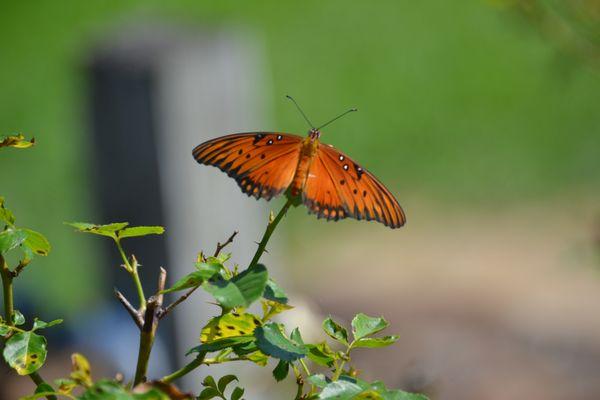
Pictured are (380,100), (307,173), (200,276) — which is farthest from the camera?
(380,100)

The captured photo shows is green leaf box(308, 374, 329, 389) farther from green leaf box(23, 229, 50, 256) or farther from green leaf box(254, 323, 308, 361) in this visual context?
green leaf box(23, 229, 50, 256)

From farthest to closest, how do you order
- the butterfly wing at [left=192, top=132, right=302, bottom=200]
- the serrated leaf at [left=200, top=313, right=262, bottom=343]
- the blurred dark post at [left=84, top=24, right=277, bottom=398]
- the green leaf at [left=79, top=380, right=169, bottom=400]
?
1. the blurred dark post at [left=84, top=24, right=277, bottom=398]
2. the butterfly wing at [left=192, top=132, right=302, bottom=200]
3. the serrated leaf at [left=200, top=313, right=262, bottom=343]
4. the green leaf at [left=79, top=380, right=169, bottom=400]

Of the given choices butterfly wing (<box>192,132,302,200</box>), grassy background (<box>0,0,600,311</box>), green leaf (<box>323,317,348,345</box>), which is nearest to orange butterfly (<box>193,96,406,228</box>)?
butterfly wing (<box>192,132,302,200</box>)

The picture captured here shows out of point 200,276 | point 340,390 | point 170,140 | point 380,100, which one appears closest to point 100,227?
point 200,276

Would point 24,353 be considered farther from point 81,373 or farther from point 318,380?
point 318,380

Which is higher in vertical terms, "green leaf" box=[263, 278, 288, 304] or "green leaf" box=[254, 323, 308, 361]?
"green leaf" box=[263, 278, 288, 304]

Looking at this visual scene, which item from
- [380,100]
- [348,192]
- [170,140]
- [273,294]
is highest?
[380,100]
